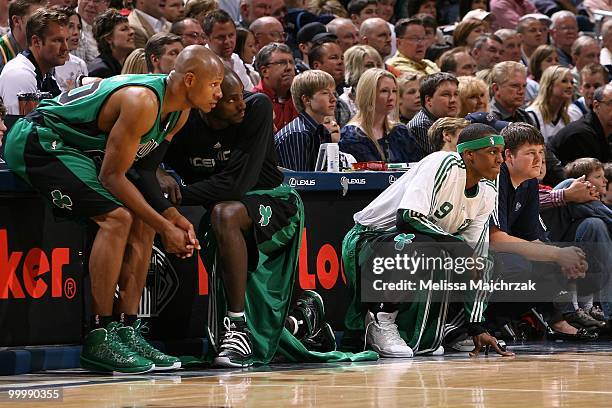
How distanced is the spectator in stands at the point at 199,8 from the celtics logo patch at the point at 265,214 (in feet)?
17.8

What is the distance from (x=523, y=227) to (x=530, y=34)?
7251 millimetres

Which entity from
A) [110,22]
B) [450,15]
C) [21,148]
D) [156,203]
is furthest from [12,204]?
[450,15]

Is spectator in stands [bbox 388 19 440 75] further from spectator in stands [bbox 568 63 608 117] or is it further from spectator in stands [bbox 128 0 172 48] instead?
spectator in stands [bbox 128 0 172 48]

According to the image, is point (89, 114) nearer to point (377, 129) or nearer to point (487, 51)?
point (377, 129)

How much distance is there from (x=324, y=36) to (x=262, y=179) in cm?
468

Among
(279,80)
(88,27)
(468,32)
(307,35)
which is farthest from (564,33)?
(88,27)

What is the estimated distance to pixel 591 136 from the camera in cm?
1195

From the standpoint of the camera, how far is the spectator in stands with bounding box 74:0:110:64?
1170cm

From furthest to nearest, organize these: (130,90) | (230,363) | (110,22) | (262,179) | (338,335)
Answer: (110,22) < (338,335) < (262,179) < (230,363) < (130,90)

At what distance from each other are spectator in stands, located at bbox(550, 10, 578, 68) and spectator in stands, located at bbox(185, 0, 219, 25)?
219 inches

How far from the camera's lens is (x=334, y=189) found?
29.2ft

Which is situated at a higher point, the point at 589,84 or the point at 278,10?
the point at 278,10

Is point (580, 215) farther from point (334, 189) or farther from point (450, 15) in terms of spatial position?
point (450, 15)

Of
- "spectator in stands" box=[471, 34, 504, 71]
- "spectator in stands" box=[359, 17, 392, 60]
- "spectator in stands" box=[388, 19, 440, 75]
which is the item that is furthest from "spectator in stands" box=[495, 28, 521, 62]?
"spectator in stands" box=[359, 17, 392, 60]
